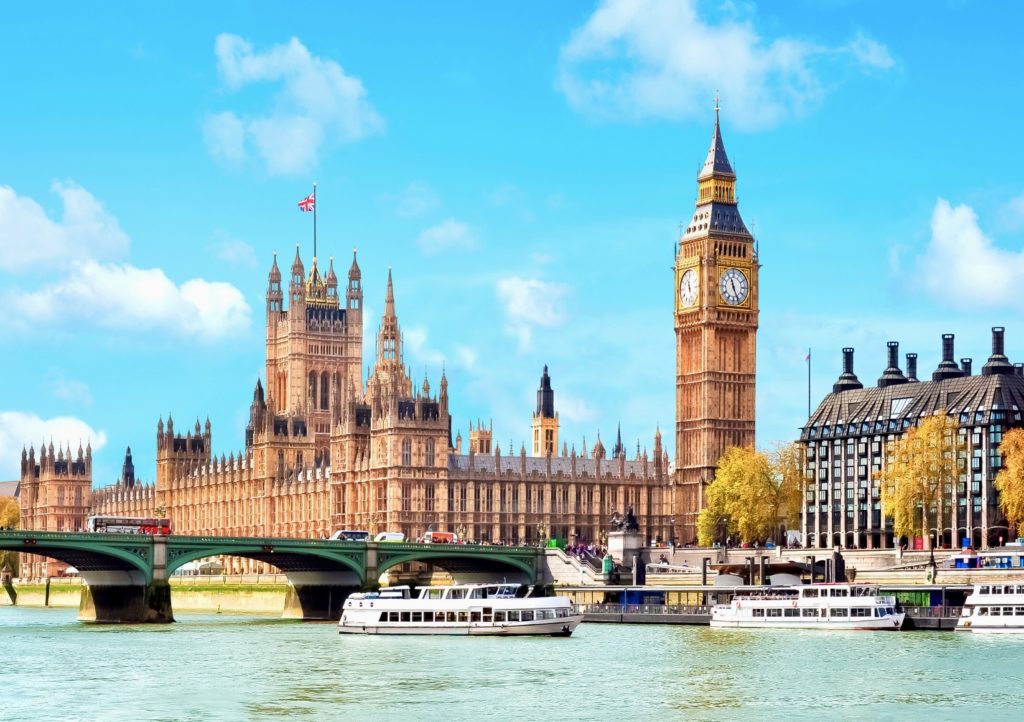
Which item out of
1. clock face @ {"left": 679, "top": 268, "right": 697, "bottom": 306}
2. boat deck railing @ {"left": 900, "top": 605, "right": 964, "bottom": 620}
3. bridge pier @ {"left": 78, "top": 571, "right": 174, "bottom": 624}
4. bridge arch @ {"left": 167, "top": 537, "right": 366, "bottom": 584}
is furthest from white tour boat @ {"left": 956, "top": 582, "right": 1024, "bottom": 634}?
clock face @ {"left": 679, "top": 268, "right": 697, "bottom": 306}

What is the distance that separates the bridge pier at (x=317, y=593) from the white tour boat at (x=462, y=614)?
16.4 meters

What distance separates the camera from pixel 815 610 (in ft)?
333

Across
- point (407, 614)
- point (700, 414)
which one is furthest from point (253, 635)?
point (700, 414)

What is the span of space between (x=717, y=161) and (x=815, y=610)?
7090 cm

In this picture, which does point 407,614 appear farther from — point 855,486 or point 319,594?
point 855,486

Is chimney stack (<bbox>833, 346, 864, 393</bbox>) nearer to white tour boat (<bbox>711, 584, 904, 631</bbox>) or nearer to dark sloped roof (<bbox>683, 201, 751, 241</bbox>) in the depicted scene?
dark sloped roof (<bbox>683, 201, 751, 241</bbox>)

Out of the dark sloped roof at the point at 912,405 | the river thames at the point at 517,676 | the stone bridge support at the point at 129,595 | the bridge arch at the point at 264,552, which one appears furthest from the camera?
the dark sloped roof at the point at 912,405

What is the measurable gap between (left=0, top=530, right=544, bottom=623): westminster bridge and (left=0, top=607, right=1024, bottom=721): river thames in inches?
418

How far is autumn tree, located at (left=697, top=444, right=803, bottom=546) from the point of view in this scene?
145875mm

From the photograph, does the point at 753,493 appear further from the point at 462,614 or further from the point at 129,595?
the point at 462,614

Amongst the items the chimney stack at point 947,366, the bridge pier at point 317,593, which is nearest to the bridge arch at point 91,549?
the bridge pier at point 317,593

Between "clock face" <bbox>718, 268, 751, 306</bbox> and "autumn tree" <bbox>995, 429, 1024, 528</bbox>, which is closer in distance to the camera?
"autumn tree" <bbox>995, 429, 1024, 528</bbox>

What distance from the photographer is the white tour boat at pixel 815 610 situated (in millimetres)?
99625

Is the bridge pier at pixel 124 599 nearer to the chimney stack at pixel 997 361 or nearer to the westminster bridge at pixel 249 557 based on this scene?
the westminster bridge at pixel 249 557
